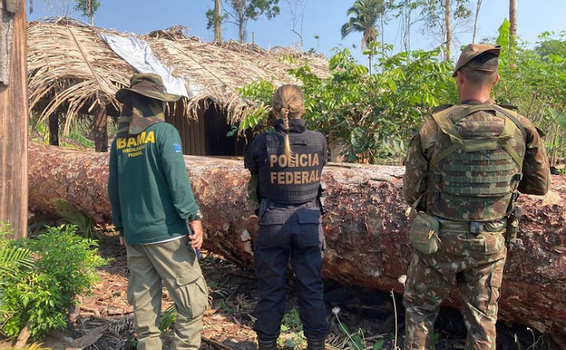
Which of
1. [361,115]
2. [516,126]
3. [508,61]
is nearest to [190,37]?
[361,115]

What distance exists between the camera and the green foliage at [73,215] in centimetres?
531

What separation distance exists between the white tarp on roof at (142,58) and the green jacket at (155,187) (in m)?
5.57

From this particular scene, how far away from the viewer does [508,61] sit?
5.44 metres

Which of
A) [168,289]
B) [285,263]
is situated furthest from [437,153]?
[168,289]

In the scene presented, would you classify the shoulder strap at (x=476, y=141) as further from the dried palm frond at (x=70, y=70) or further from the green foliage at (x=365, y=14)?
Answer: the green foliage at (x=365, y=14)

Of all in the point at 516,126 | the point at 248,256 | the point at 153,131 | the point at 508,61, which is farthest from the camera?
the point at 508,61

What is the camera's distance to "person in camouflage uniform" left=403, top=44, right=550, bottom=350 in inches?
80.4

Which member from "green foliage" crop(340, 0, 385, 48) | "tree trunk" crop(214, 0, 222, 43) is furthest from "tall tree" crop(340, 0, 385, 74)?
"tree trunk" crop(214, 0, 222, 43)

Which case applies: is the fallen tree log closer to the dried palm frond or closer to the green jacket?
the green jacket

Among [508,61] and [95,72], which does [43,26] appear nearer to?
[95,72]

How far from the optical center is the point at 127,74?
24.6ft

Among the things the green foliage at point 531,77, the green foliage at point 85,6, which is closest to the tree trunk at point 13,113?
Answer: the green foliage at point 531,77

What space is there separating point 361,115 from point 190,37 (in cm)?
702

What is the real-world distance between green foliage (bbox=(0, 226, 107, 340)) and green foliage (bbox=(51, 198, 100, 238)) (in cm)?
257
